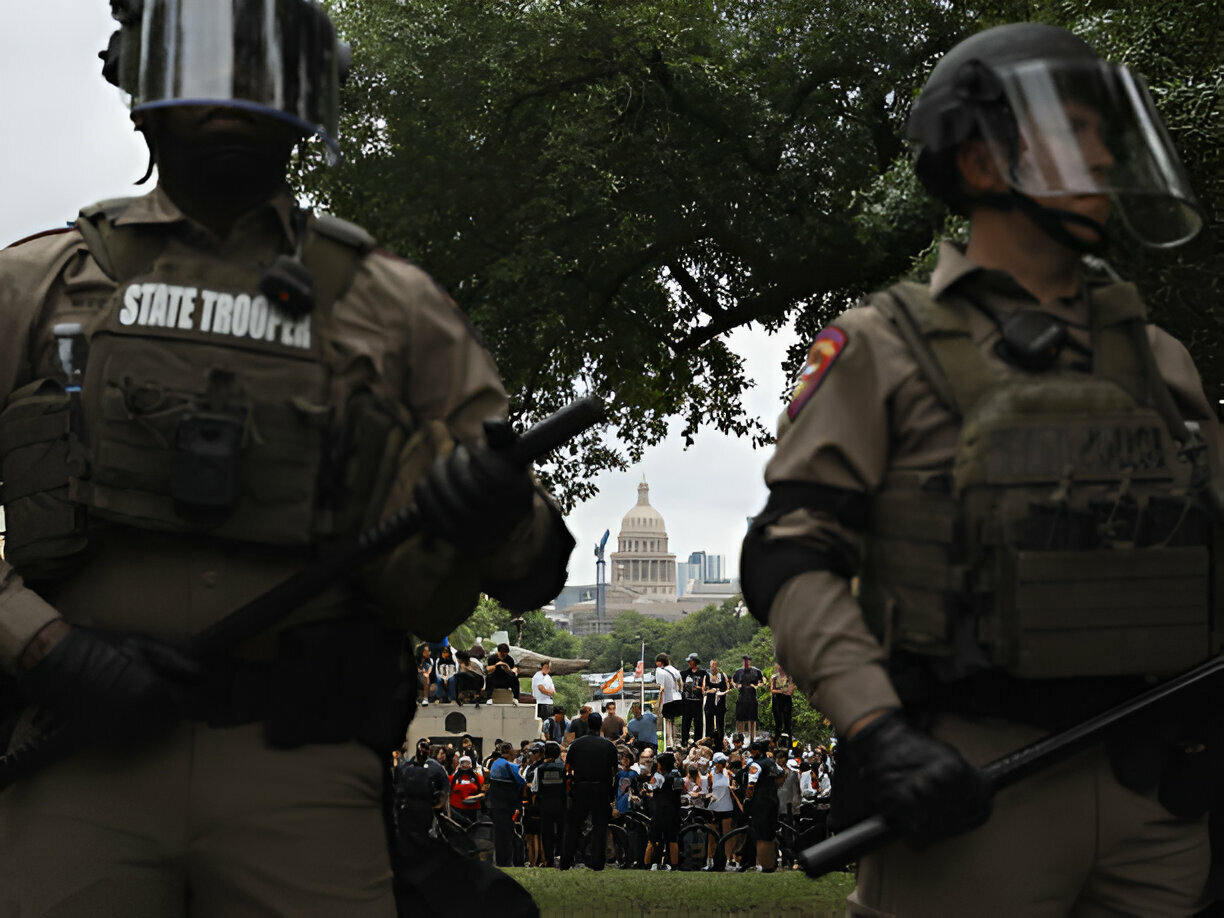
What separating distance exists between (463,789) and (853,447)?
44.1ft

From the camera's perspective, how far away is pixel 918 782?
2639 mm

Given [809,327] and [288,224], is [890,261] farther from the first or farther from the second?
[288,224]

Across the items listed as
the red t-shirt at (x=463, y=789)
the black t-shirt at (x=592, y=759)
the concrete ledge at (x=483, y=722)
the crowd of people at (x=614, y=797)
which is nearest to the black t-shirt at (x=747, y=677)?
the concrete ledge at (x=483, y=722)

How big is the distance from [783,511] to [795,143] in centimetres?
1049

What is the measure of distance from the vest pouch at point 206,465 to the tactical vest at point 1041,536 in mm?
1127

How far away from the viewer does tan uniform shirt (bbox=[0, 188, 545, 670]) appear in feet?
9.20

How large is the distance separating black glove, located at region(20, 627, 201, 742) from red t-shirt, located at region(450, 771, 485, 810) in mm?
12981

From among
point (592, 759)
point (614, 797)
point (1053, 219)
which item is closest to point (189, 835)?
point (1053, 219)

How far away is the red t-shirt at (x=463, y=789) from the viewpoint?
51.5ft

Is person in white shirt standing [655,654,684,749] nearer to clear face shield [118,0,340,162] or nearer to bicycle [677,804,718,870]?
bicycle [677,804,718,870]

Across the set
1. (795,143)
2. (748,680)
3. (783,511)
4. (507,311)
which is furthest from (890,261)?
(748,680)

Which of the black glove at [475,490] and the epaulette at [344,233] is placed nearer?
the black glove at [475,490]

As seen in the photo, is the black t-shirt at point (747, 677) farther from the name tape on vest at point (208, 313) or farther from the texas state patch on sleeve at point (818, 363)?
the name tape on vest at point (208, 313)

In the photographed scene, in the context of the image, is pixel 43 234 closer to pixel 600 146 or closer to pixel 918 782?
pixel 918 782
